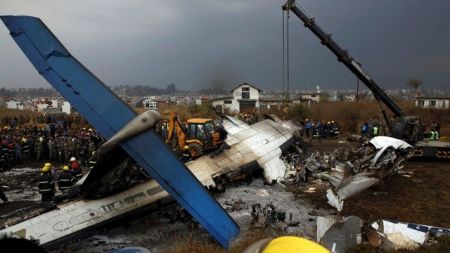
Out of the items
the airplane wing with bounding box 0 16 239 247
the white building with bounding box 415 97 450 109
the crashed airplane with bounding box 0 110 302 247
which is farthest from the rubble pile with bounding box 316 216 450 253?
the white building with bounding box 415 97 450 109

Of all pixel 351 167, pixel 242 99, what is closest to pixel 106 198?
pixel 351 167

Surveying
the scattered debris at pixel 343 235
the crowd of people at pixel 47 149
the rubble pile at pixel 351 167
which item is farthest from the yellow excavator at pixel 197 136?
the scattered debris at pixel 343 235

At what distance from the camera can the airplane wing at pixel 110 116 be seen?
8.38 metres

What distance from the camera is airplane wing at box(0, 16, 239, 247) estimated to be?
838cm

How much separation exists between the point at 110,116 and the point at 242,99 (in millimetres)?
56197

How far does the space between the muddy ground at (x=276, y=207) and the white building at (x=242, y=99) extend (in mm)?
46135

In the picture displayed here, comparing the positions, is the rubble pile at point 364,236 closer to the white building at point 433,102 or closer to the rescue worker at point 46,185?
the rescue worker at point 46,185

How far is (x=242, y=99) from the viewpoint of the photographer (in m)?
64.3

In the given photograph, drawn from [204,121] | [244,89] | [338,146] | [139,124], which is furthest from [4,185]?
[244,89]

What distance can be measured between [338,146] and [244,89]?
40582 millimetres

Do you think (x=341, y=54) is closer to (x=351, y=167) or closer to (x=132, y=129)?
(x=351, y=167)

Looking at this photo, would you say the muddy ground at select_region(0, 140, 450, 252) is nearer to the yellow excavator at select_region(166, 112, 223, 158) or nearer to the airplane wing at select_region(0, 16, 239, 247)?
the airplane wing at select_region(0, 16, 239, 247)

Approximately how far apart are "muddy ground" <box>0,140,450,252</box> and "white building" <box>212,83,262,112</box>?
46.1 m

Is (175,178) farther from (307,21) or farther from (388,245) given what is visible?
(307,21)
